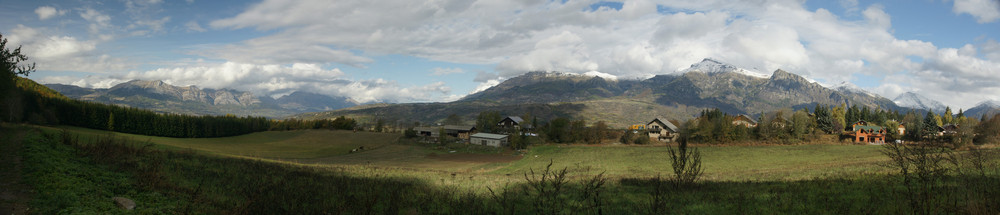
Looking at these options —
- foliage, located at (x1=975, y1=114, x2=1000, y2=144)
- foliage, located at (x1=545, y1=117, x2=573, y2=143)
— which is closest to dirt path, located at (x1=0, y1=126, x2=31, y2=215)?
foliage, located at (x1=545, y1=117, x2=573, y2=143)

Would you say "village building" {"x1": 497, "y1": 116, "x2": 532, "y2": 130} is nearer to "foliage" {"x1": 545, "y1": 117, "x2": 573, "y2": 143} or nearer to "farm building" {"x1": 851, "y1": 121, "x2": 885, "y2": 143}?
"foliage" {"x1": 545, "y1": 117, "x2": 573, "y2": 143}

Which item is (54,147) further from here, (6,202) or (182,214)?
(182,214)

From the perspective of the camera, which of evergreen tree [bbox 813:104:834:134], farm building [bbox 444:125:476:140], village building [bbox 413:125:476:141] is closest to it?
evergreen tree [bbox 813:104:834:134]

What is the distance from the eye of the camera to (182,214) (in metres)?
9.20

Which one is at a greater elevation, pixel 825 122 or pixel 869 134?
pixel 825 122

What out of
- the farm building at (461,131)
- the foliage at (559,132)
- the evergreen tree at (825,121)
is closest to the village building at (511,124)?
the farm building at (461,131)

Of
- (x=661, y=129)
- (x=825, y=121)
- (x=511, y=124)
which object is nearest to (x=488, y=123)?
(x=511, y=124)

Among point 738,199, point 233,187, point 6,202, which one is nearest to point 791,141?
point 738,199

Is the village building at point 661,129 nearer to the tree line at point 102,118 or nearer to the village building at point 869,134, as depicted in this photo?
the village building at point 869,134

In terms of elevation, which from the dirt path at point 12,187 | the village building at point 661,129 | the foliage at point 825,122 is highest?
the foliage at point 825,122

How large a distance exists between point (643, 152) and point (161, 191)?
183 feet

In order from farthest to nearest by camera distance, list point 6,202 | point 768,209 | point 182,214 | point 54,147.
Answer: point 54,147 < point 768,209 < point 182,214 < point 6,202

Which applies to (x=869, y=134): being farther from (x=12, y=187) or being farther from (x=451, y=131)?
(x=12, y=187)

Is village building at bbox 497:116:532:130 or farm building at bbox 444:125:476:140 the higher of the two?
village building at bbox 497:116:532:130
